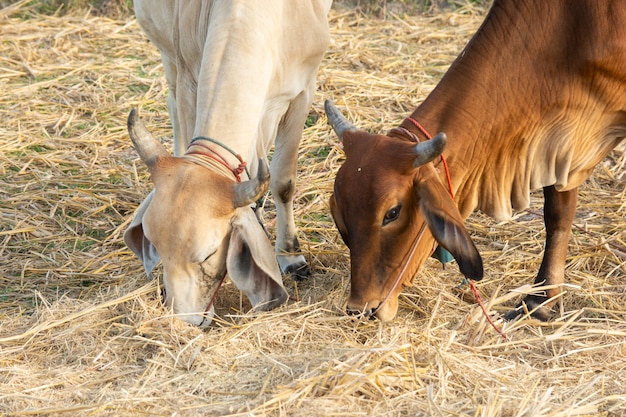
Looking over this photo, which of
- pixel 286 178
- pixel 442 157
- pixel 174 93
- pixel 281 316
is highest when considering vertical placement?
pixel 442 157

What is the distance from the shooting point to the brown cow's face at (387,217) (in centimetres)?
355

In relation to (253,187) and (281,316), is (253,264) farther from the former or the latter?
(253,187)

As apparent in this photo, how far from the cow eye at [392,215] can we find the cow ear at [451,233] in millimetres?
109

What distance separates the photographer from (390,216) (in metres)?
3.66

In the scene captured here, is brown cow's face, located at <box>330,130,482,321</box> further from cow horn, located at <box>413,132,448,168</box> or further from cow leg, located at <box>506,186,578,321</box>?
cow leg, located at <box>506,186,578,321</box>

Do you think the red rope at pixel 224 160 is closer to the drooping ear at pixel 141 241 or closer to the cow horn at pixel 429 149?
the drooping ear at pixel 141 241

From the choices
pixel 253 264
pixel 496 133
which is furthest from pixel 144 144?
pixel 496 133

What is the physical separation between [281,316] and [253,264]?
0.29m

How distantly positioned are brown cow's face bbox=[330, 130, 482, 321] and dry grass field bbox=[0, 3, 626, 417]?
0.73 ft

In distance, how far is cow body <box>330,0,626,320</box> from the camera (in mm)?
3652

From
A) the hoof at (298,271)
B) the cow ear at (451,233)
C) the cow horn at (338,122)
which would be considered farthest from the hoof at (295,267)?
the cow ear at (451,233)

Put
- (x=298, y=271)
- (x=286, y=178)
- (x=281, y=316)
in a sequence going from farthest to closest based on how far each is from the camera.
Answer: (x=286, y=178) < (x=298, y=271) < (x=281, y=316)

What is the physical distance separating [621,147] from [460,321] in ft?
8.51

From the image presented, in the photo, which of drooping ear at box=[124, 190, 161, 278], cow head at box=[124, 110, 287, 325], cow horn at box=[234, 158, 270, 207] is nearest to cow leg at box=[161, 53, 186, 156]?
drooping ear at box=[124, 190, 161, 278]
